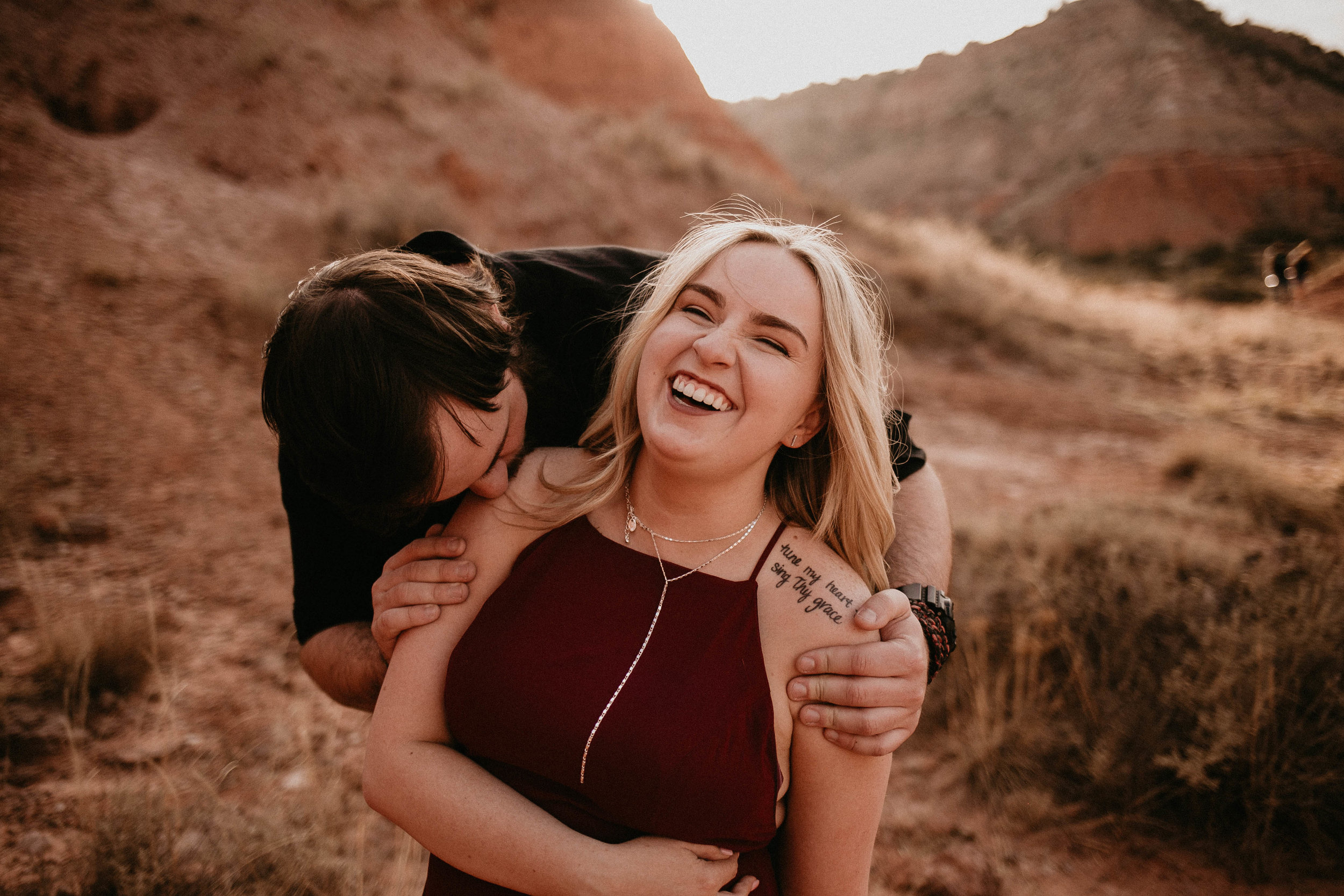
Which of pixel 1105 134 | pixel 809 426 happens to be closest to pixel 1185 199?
pixel 1105 134

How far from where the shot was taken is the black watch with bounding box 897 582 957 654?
201 centimetres

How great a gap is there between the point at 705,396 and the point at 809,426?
1.28ft

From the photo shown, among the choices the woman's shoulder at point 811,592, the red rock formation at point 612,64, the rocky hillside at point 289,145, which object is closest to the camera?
the woman's shoulder at point 811,592

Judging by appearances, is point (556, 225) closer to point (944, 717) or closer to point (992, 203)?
point (944, 717)

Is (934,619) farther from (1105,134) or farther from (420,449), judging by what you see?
(1105,134)

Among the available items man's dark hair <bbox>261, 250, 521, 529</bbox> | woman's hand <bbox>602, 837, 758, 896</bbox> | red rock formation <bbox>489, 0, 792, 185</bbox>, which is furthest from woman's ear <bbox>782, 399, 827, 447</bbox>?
red rock formation <bbox>489, 0, 792, 185</bbox>

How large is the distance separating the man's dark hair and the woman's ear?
82cm

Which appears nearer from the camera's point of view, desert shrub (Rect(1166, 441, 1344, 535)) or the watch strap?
the watch strap

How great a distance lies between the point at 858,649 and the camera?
164cm

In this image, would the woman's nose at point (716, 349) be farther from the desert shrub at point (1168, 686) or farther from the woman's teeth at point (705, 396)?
the desert shrub at point (1168, 686)

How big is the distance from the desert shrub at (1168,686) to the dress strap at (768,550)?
205 cm

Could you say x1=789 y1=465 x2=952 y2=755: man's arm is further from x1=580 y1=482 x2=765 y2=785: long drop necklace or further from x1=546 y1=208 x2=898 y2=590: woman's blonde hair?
x1=580 y1=482 x2=765 y2=785: long drop necklace

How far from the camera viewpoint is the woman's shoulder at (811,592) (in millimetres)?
1691

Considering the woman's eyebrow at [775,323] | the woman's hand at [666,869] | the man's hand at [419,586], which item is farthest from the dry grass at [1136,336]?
the man's hand at [419,586]
